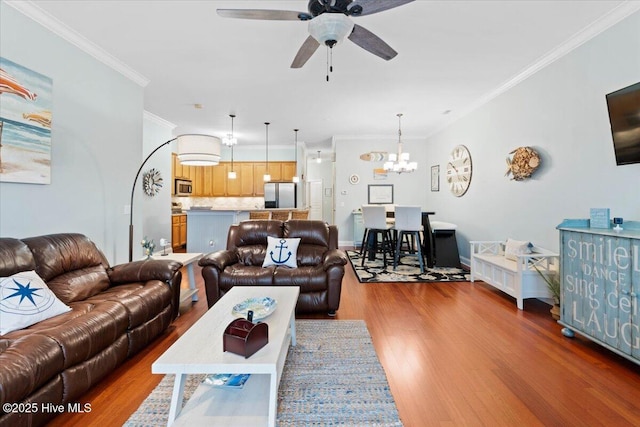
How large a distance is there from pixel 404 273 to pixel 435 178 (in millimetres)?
2920

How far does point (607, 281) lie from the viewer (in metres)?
2.14

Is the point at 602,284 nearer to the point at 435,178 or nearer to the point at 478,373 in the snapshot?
the point at 478,373

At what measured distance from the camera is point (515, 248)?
3578 mm

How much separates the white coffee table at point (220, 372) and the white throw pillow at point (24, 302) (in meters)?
1.01

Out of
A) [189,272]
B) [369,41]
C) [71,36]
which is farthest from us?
[189,272]

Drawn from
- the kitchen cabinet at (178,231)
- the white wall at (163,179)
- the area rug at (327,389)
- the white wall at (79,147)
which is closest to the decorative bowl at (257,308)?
the area rug at (327,389)

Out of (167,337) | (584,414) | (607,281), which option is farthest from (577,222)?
(167,337)

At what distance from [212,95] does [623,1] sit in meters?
4.53

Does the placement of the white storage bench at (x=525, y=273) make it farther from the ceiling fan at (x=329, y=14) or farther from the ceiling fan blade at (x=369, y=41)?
the ceiling fan at (x=329, y=14)

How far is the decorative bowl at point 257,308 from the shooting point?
6.13ft

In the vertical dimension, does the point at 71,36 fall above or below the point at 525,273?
above

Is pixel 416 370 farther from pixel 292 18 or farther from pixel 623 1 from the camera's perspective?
pixel 623 1

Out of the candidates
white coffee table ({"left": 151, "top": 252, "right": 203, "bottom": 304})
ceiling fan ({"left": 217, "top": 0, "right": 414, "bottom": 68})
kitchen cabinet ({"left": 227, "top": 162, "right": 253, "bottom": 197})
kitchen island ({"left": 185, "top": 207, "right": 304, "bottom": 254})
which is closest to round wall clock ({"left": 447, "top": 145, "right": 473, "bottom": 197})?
ceiling fan ({"left": 217, "top": 0, "right": 414, "bottom": 68})

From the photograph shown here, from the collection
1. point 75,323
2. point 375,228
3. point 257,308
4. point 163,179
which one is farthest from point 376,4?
point 163,179
